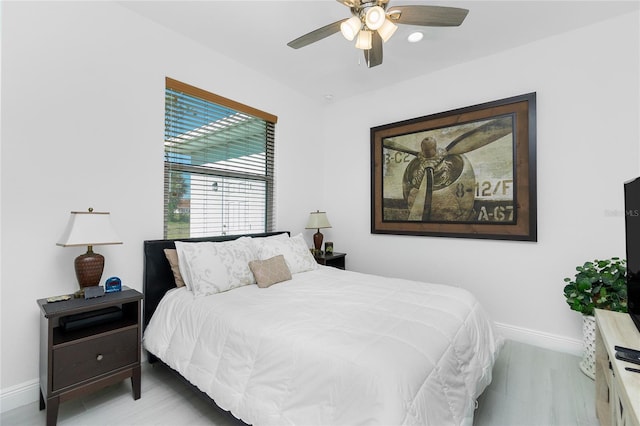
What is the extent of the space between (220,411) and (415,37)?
3.16m

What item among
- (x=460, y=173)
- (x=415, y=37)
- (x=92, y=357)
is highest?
(x=415, y=37)

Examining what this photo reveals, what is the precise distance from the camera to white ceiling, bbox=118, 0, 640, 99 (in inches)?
90.4

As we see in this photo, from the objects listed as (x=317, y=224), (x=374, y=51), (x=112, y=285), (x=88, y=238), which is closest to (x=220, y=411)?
(x=112, y=285)

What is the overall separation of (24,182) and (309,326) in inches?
79.3

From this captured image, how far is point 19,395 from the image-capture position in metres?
1.89

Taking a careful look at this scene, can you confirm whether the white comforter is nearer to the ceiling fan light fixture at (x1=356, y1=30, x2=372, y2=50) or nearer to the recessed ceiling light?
the ceiling fan light fixture at (x1=356, y1=30, x2=372, y2=50)

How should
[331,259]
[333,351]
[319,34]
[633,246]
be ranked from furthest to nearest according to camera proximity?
[331,259]
[319,34]
[633,246]
[333,351]

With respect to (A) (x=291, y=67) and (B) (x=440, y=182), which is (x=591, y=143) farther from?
(A) (x=291, y=67)

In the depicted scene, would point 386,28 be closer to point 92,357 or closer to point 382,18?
point 382,18

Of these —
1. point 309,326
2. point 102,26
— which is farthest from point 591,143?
point 102,26

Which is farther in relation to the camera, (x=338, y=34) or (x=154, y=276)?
(x=338, y=34)

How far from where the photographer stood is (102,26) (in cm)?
222

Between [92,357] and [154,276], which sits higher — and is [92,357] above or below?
below

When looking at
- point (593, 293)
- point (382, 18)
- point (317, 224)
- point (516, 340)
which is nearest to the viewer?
point (382, 18)
